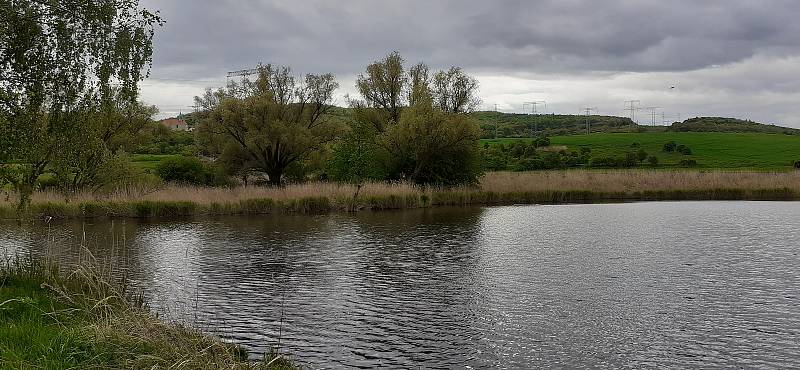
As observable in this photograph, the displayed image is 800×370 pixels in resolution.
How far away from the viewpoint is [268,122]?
56125 millimetres

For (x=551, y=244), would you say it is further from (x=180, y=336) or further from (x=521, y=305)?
(x=180, y=336)

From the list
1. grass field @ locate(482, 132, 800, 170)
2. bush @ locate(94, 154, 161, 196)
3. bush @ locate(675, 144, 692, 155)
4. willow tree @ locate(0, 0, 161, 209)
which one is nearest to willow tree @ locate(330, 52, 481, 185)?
bush @ locate(94, 154, 161, 196)

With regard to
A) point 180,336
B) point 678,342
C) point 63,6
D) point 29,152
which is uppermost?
point 63,6

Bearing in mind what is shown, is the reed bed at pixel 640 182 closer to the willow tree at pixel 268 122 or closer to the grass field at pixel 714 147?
the willow tree at pixel 268 122

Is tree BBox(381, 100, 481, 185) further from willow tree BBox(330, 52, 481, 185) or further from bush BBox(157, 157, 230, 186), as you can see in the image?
bush BBox(157, 157, 230, 186)

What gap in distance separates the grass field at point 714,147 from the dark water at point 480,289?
6526cm

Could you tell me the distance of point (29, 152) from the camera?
46.0 ft

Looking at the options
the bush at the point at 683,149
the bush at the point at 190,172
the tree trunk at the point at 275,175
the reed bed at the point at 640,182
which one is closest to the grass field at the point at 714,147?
the bush at the point at 683,149

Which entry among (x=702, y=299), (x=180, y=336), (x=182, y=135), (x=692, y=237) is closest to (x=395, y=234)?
(x=692, y=237)

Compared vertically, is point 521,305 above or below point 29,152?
below

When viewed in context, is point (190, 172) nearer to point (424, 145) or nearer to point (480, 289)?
point (424, 145)

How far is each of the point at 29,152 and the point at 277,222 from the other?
72.9ft

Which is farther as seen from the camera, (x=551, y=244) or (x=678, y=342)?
(x=551, y=244)

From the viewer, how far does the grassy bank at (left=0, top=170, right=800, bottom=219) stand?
3850 cm
